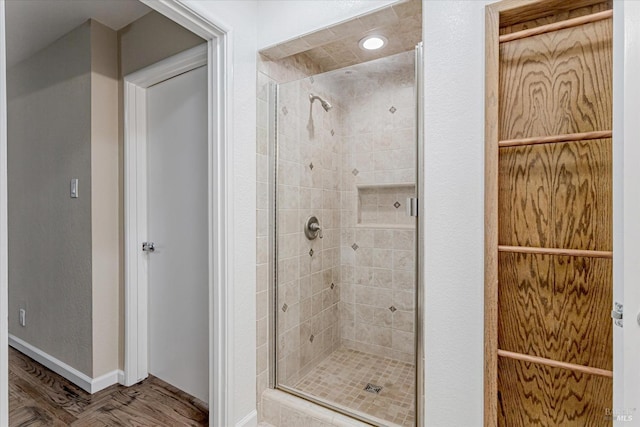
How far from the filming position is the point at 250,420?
5.41ft

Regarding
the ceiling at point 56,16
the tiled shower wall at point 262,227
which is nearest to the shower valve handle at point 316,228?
the tiled shower wall at point 262,227

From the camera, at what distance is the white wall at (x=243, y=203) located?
61.8 inches

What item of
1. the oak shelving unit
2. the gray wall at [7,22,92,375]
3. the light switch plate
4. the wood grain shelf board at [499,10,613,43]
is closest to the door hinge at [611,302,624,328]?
the oak shelving unit

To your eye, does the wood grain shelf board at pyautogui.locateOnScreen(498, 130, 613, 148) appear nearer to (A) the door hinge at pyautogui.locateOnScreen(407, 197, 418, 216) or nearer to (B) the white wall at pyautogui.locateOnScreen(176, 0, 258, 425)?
(A) the door hinge at pyautogui.locateOnScreen(407, 197, 418, 216)

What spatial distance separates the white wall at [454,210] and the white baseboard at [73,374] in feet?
6.51

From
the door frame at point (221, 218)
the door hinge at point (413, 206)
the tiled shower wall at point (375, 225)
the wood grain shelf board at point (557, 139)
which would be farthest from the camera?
the tiled shower wall at point (375, 225)

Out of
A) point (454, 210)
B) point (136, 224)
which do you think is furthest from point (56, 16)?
point (454, 210)

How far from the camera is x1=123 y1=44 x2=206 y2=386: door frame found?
2090mm

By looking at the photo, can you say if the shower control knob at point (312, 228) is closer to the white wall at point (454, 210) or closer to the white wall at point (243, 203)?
the white wall at point (243, 203)

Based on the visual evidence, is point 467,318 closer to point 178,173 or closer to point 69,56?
point 178,173

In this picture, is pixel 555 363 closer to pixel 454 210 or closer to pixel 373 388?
pixel 454 210

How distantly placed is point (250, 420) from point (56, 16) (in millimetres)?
2670

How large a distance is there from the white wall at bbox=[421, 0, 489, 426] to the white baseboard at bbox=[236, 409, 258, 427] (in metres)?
0.90

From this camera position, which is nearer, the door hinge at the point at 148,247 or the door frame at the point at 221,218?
the door frame at the point at 221,218
